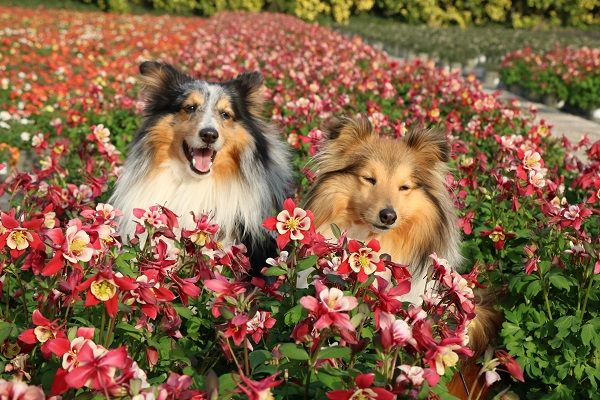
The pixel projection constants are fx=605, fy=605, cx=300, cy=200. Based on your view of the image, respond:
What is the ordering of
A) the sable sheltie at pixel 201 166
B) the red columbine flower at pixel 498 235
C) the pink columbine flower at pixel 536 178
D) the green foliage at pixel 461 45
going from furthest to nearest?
the green foliage at pixel 461 45
the sable sheltie at pixel 201 166
the red columbine flower at pixel 498 235
the pink columbine flower at pixel 536 178

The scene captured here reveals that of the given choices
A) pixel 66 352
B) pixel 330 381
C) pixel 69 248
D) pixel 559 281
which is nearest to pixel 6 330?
pixel 69 248

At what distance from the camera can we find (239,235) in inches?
178

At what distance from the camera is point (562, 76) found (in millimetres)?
16500

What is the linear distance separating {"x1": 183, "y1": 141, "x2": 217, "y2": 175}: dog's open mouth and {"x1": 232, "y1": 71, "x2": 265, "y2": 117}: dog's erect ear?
2.11ft

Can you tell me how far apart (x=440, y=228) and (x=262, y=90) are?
80.0 inches

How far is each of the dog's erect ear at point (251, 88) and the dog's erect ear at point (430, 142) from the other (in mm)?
1528

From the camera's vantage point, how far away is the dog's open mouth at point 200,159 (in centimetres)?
458

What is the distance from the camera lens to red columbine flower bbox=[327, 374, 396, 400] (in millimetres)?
1608

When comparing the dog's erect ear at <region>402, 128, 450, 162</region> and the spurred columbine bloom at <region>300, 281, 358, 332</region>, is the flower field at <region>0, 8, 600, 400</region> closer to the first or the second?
the spurred columbine bloom at <region>300, 281, 358, 332</region>

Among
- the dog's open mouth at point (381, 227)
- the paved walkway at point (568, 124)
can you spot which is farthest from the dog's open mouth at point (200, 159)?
the paved walkway at point (568, 124)

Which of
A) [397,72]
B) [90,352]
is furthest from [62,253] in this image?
[397,72]

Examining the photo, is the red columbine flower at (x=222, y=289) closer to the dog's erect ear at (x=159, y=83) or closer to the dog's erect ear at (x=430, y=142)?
the dog's erect ear at (x=430, y=142)

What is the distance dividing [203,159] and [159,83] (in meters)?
0.78

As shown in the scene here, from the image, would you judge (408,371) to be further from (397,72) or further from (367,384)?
(397,72)
